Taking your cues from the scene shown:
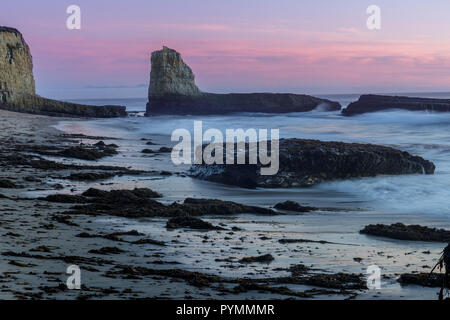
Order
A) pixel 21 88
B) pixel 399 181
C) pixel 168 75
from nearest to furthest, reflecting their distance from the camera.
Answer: pixel 399 181 → pixel 21 88 → pixel 168 75

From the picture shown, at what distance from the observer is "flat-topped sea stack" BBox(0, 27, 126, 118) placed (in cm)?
5106

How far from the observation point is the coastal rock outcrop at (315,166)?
13.6 meters

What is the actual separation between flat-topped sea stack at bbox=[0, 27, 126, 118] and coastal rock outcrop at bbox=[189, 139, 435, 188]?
3924 cm

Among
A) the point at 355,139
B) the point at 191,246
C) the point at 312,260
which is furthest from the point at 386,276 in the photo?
the point at 355,139

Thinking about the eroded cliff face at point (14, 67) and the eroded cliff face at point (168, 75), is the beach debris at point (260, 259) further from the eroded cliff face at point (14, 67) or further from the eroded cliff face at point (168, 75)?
the eroded cliff face at point (168, 75)

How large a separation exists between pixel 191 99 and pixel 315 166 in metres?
61.3

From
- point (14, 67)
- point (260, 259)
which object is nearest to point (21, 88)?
point (14, 67)

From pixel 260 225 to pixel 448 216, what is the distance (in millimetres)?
3541

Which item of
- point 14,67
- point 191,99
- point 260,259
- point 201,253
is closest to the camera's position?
point 260,259

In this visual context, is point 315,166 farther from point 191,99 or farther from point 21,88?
point 191,99

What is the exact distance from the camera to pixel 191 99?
245 ft

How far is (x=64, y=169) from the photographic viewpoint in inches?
591

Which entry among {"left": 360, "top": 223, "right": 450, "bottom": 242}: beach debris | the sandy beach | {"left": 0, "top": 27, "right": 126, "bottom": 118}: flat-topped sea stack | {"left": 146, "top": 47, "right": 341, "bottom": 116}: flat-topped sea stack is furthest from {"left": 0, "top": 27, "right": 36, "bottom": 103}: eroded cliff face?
{"left": 360, "top": 223, "right": 450, "bottom": 242}: beach debris

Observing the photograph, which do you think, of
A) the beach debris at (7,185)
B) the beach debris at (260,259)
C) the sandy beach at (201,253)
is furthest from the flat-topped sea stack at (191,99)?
the beach debris at (260,259)
